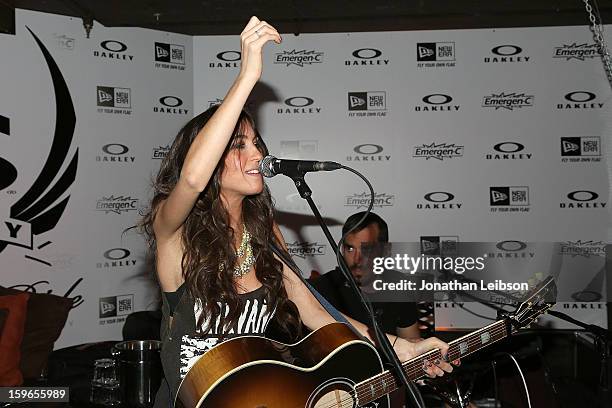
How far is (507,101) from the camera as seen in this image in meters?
5.77

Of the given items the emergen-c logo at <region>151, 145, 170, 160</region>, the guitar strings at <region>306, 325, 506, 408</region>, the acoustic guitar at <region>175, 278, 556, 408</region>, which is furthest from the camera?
the emergen-c logo at <region>151, 145, 170, 160</region>

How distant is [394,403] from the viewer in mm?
2406

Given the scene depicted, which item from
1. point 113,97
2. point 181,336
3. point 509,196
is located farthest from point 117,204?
point 181,336

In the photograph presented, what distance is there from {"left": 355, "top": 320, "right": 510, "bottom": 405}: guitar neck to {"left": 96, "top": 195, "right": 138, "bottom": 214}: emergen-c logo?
11.3 ft

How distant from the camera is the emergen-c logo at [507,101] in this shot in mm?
5750

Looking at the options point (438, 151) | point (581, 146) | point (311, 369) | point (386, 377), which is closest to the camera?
point (311, 369)

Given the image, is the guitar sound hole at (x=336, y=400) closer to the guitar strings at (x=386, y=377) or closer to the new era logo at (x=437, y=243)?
the guitar strings at (x=386, y=377)

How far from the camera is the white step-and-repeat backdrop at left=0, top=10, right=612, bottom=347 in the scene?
538cm

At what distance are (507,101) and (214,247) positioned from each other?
4.22 m

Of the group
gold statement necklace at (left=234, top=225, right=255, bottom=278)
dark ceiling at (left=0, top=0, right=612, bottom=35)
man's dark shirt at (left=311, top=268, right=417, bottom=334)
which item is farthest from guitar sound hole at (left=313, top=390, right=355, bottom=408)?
dark ceiling at (left=0, top=0, right=612, bottom=35)

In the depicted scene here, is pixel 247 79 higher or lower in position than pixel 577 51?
lower

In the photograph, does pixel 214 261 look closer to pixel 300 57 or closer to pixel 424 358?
pixel 424 358

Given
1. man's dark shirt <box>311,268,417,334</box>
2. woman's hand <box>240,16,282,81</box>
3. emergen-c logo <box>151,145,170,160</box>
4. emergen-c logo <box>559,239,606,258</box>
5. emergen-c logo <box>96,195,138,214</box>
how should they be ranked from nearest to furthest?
1. woman's hand <box>240,16,282,81</box>
2. man's dark shirt <box>311,268,417,334</box>
3. emergen-c logo <box>96,195,138,214</box>
4. emergen-c logo <box>559,239,606,258</box>
5. emergen-c logo <box>151,145,170,160</box>

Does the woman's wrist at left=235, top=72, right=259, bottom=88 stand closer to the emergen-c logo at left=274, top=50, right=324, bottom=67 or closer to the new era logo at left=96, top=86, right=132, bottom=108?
the new era logo at left=96, top=86, right=132, bottom=108
